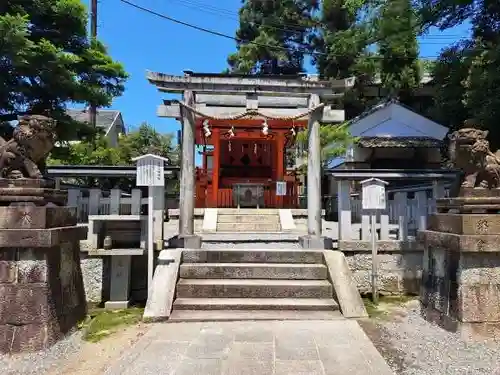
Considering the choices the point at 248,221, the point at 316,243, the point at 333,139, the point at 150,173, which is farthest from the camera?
the point at 333,139

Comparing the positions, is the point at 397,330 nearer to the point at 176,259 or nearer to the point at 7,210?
the point at 176,259

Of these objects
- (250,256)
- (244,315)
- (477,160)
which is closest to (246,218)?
(250,256)

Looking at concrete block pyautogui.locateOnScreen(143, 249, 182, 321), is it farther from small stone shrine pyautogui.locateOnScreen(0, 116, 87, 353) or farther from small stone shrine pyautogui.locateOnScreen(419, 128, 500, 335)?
small stone shrine pyautogui.locateOnScreen(419, 128, 500, 335)

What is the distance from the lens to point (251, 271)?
6.07 m

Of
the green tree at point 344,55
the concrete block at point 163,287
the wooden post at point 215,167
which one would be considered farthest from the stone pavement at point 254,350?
the green tree at point 344,55

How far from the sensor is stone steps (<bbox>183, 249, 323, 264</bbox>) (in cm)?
638

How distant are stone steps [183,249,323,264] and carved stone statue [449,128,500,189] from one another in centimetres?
261

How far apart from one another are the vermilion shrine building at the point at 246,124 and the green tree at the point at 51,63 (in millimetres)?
2399

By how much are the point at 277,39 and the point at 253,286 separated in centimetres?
2070

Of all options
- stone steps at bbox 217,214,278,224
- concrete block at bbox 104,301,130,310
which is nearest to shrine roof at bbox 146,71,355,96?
concrete block at bbox 104,301,130,310

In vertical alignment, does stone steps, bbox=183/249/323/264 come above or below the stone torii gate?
below

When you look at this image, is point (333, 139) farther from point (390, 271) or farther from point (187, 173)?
point (187, 173)

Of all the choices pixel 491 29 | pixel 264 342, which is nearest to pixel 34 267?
pixel 264 342

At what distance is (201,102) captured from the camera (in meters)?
7.50
